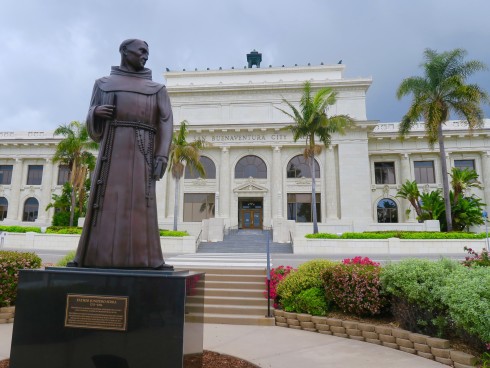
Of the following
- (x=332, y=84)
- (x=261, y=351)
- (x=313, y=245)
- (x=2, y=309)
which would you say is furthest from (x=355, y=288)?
(x=332, y=84)

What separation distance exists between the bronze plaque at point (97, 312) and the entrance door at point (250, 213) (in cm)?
3246

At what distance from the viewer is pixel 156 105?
5449 mm

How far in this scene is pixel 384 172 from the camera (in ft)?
130

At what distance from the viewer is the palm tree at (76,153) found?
31328 mm

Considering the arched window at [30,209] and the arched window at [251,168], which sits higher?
the arched window at [251,168]

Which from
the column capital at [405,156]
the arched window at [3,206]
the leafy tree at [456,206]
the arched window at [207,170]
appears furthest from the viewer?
the arched window at [3,206]

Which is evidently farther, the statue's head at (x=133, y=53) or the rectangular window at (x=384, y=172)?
the rectangular window at (x=384, y=172)

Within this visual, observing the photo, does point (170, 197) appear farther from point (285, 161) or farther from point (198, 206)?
point (285, 161)

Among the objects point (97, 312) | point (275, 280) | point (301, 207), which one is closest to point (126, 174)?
point (97, 312)

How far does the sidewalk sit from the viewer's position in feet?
19.9

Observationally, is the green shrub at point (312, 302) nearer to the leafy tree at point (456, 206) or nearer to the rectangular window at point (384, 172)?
the leafy tree at point (456, 206)

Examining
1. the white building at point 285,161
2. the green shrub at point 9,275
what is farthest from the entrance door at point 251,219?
the green shrub at point 9,275

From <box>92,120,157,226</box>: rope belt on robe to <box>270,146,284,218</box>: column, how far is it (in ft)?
101

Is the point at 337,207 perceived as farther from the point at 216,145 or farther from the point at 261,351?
the point at 261,351
